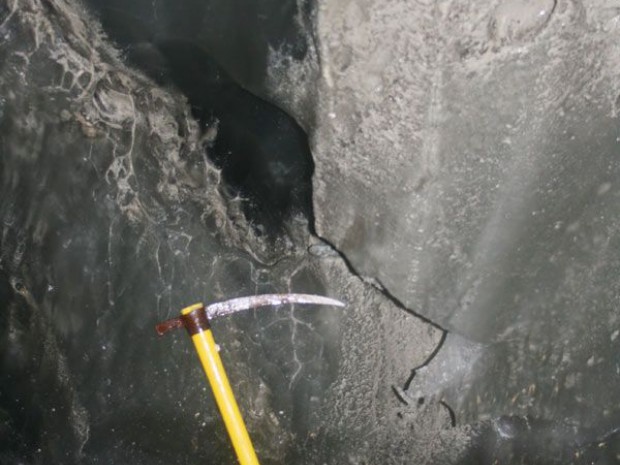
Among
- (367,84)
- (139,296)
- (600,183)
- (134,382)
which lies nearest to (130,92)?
(139,296)

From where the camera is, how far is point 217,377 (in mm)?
1405

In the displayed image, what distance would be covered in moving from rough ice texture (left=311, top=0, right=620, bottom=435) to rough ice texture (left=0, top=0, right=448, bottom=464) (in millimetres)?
206

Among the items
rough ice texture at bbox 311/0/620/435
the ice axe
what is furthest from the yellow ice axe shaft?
rough ice texture at bbox 311/0/620/435

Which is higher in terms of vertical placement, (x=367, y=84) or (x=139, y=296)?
(x=367, y=84)

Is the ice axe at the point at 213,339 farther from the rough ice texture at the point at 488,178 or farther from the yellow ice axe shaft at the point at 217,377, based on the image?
the rough ice texture at the point at 488,178

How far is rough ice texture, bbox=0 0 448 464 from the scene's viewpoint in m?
1.30

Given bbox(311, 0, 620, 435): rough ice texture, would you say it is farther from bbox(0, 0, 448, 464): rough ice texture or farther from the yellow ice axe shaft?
the yellow ice axe shaft

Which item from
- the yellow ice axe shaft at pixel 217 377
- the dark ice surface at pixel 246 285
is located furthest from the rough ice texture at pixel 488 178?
the yellow ice axe shaft at pixel 217 377

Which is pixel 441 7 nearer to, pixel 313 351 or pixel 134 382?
pixel 313 351

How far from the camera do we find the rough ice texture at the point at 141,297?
51.3 inches

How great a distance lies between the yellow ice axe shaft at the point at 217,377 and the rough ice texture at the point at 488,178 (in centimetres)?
37

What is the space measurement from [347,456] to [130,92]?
1.04 metres

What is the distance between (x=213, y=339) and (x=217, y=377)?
0.09 meters

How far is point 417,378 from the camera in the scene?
→ 1.41 m
